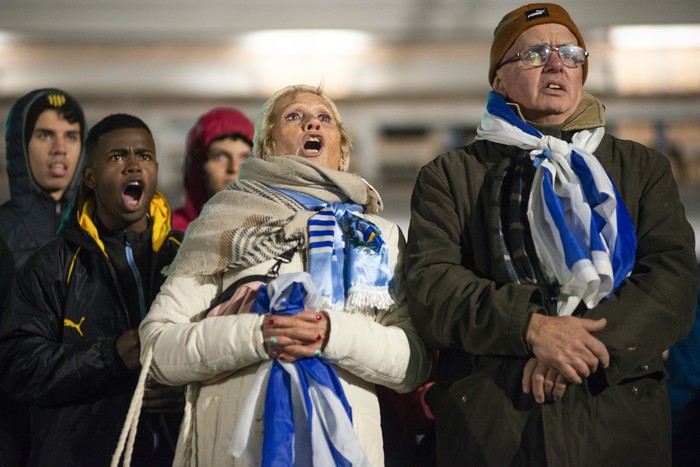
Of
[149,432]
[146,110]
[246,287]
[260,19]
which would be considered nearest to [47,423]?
[149,432]

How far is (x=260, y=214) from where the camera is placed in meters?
3.17

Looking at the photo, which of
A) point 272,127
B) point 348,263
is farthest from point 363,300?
point 272,127

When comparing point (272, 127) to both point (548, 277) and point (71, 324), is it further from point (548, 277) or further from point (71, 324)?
point (548, 277)

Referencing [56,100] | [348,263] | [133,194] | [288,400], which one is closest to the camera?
[288,400]

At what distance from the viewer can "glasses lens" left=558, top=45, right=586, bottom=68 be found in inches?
122

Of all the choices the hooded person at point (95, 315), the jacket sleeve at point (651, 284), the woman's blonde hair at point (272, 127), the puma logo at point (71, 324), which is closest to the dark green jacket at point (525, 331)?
Answer: the jacket sleeve at point (651, 284)

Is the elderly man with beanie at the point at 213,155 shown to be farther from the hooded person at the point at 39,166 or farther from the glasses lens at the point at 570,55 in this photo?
the glasses lens at the point at 570,55

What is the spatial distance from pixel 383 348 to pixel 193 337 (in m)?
0.53

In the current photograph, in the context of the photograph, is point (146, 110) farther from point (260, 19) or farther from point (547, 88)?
point (547, 88)

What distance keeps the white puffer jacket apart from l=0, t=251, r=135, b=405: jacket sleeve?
285 mm

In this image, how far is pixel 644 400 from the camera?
2.79 meters

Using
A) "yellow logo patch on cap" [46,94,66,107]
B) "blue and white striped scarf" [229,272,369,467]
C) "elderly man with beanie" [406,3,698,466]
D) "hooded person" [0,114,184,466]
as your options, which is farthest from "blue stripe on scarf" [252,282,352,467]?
"yellow logo patch on cap" [46,94,66,107]

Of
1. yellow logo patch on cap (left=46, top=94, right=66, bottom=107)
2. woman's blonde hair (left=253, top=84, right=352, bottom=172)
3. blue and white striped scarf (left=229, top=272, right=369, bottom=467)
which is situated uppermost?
yellow logo patch on cap (left=46, top=94, right=66, bottom=107)

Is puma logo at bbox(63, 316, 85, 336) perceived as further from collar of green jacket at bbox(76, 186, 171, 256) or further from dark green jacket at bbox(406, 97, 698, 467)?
dark green jacket at bbox(406, 97, 698, 467)
